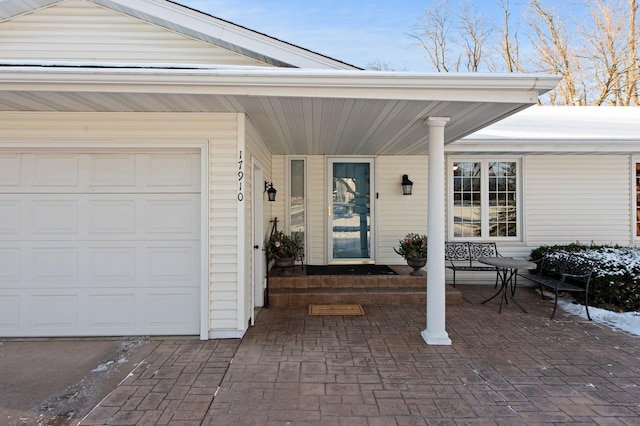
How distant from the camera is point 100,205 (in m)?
4.05

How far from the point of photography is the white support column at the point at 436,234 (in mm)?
3836

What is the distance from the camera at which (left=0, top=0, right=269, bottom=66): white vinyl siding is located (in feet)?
14.5

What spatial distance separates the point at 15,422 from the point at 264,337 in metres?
2.11

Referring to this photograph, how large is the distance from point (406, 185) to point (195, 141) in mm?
3907

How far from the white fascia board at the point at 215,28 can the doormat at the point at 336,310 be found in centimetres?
325

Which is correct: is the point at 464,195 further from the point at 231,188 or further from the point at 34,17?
the point at 34,17

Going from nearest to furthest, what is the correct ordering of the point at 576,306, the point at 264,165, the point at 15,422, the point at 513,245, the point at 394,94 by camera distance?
1. the point at 15,422
2. the point at 394,94
3. the point at 576,306
4. the point at 264,165
5. the point at 513,245

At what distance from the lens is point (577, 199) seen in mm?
6699

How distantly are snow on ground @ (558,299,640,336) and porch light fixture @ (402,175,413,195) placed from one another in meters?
2.95

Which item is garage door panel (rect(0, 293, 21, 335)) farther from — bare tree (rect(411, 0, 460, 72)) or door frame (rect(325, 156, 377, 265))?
bare tree (rect(411, 0, 460, 72))

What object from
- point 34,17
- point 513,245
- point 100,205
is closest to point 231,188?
point 100,205

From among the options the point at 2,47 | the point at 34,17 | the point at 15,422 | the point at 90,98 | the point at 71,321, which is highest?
the point at 34,17

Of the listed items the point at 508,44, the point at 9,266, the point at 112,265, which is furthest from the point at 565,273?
the point at 508,44

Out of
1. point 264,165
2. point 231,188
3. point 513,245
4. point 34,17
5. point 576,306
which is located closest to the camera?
point 231,188
